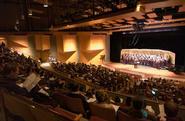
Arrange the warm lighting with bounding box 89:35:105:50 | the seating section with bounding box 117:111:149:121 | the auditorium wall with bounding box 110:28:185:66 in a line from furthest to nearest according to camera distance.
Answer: the warm lighting with bounding box 89:35:105:50
the auditorium wall with bounding box 110:28:185:66
the seating section with bounding box 117:111:149:121

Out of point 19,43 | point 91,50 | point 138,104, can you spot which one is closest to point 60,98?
point 138,104

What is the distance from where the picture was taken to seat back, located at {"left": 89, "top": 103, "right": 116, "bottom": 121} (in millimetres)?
2863

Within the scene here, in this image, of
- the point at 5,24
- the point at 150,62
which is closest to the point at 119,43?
the point at 150,62

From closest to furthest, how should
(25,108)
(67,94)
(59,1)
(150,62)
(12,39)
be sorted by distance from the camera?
1. (25,108)
2. (67,94)
3. (12,39)
4. (59,1)
5. (150,62)

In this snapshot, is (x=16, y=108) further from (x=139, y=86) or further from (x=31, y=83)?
(x=139, y=86)

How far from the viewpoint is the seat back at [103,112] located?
113 inches

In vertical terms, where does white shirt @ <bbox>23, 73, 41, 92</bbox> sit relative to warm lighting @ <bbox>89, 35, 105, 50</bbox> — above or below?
below

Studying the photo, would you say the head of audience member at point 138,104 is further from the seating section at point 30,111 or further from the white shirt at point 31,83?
the white shirt at point 31,83

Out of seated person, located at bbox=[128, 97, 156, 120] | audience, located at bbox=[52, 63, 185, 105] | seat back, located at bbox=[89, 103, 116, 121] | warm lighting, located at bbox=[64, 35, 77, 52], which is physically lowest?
audience, located at bbox=[52, 63, 185, 105]

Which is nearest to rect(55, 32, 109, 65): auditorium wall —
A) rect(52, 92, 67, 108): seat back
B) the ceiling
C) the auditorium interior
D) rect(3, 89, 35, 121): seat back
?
the auditorium interior

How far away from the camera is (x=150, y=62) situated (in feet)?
56.0

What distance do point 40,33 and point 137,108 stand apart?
14.4 metres

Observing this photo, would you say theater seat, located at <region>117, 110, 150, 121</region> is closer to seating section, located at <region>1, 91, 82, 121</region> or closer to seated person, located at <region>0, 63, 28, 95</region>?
seating section, located at <region>1, 91, 82, 121</region>

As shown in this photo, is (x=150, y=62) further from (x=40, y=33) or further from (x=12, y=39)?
(x=12, y=39)
